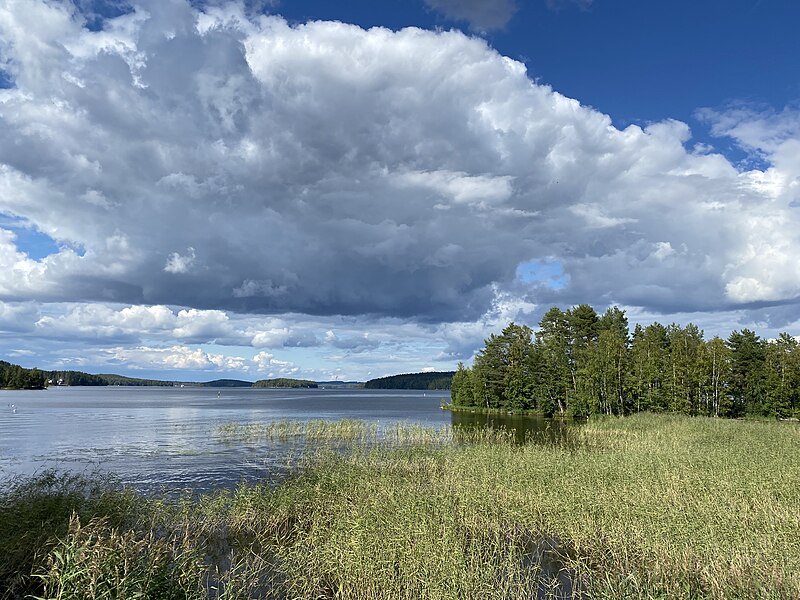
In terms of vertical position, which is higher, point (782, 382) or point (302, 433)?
point (782, 382)

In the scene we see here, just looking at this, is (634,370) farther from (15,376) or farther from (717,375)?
(15,376)

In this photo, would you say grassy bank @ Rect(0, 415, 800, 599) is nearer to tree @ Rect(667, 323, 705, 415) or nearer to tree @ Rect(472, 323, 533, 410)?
tree @ Rect(667, 323, 705, 415)

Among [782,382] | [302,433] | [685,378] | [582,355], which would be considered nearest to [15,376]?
[302,433]

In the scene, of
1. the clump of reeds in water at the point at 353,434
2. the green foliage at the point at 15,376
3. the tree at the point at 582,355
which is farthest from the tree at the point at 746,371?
the green foliage at the point at 15,376

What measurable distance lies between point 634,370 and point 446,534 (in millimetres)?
67343

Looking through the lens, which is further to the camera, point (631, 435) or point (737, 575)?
point (631, 435)

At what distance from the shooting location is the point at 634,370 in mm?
71188

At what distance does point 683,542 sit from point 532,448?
48.8 feet

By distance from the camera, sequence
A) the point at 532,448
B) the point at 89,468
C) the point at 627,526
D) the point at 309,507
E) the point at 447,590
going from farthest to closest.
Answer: the point at 89,468, the point at 532,448, the point at 309,507, the point at 627,526, the point at 447,590

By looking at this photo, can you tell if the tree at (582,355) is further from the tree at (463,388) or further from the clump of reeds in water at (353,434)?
the clump of reeds in water at (353,434)

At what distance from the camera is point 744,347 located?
69.1 metres

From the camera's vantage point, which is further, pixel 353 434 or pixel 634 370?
pixel 634 370

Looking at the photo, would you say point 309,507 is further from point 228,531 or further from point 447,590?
A: point 447,590

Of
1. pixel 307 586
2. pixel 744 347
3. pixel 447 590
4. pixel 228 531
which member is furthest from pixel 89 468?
pixel 744 347
